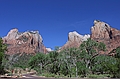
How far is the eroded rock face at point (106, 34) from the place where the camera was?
150125 mm

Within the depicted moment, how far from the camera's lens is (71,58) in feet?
205

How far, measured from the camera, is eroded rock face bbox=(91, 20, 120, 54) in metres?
150

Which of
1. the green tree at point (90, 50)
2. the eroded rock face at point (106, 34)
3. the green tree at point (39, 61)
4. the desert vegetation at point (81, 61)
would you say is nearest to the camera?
the desert vegetation at point (81, 61)

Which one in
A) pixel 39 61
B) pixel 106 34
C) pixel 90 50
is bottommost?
pixel 39 61

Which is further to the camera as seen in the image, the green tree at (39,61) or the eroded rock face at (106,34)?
the eroded rock face at (106,34)

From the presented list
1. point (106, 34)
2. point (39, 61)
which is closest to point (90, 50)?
point (39, 61)

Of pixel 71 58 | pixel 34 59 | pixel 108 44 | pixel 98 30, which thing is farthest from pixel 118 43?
pixel 71 58

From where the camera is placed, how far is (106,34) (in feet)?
538

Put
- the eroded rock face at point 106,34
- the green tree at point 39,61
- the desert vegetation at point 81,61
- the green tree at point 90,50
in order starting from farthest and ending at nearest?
the eroded rock face at point 106,34 < the green tree at point 39,61 < the green tree at point 90,50 < the desert vegetation at point 81,61

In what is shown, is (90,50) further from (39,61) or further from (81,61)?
(39,61)

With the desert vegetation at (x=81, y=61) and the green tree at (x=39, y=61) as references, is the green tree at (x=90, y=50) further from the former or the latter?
the green tree at (x=39, y=61)

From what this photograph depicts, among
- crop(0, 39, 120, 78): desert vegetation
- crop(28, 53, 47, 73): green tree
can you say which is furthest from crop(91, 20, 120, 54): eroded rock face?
crop(0, 39, 120, 78): desert vegetation

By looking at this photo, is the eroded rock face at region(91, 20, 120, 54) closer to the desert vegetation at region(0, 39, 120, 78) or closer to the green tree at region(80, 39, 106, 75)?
the desert vegetation at region(0, 39, 120, 78)

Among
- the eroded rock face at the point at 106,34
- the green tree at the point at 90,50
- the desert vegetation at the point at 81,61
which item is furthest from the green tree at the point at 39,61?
the eroded rock face at the point at 106,34
